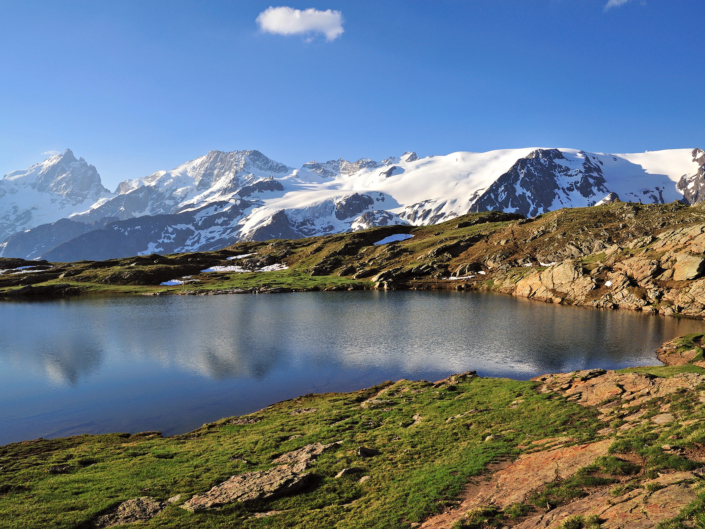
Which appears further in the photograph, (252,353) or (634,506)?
(252,353)

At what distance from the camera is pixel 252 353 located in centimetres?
5678

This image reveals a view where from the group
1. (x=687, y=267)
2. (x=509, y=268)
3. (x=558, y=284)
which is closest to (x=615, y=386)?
(x=687, y=267)

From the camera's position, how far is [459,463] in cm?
2078

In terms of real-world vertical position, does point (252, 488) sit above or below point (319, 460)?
above

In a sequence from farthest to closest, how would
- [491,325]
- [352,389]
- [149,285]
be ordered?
1. [149,285]
2. [491,325]
3. [352,389]

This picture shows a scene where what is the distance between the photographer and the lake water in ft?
126

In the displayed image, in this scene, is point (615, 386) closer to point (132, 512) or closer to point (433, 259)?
point (132, 512)

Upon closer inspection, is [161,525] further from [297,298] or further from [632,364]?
[297,298]

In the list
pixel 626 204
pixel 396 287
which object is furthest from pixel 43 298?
pixel 626 204

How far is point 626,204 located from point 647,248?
6131 cm

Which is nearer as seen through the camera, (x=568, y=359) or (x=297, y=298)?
(x=568, y=359)

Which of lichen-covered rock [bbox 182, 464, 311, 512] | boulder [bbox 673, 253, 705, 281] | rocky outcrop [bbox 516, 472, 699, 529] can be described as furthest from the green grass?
boulder [bbox 673, 253, 705, 281]

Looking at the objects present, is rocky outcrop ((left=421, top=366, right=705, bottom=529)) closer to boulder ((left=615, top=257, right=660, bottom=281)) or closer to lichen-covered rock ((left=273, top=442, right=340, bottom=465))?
lichen-covered rock ((left=273, top=442, right=340, bottom=465))

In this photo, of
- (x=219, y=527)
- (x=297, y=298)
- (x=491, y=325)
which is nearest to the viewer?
(x=219, y=527)
